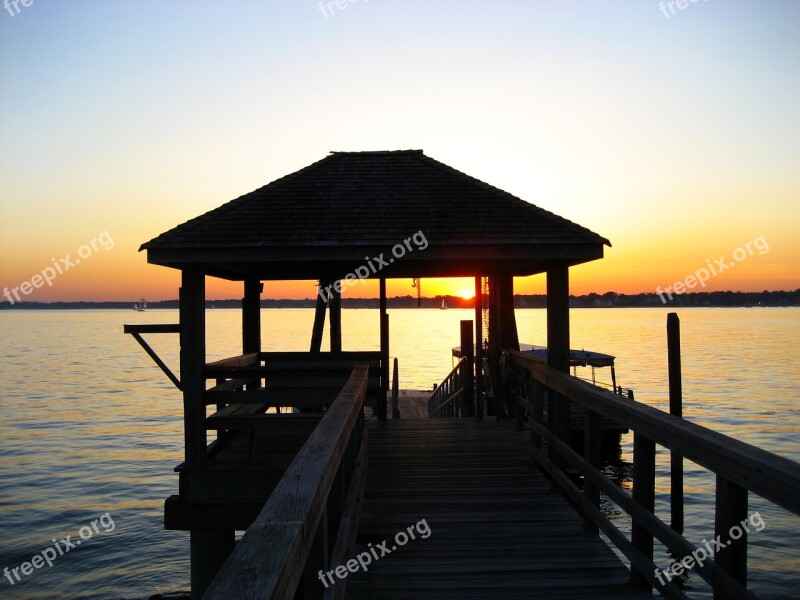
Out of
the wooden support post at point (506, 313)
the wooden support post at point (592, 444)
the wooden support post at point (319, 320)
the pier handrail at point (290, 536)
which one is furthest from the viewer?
the wooden support post at point (319, 320)

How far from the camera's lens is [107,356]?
7325 cm

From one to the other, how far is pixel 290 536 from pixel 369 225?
6465mm

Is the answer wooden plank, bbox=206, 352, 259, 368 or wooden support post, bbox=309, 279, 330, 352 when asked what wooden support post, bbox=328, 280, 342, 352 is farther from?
wooden plank, bbox=206, 352, 259, 368

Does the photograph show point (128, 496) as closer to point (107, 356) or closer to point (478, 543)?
point (478, 543)

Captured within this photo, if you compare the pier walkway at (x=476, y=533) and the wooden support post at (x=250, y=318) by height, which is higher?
the wooden support post at (x=250, y=318)

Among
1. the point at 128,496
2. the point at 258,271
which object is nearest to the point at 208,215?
the point at 258,271

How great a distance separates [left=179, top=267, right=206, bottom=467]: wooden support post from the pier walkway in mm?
2222

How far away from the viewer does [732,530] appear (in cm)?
271

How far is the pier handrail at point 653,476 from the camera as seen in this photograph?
255 cm

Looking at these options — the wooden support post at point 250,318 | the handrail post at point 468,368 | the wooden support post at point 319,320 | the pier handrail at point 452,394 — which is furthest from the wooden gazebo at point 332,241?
the pier handrail at point 452,394

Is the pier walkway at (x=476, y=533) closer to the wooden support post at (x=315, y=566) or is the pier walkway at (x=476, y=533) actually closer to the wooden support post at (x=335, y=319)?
the wooden support post at (x=315, y=566)

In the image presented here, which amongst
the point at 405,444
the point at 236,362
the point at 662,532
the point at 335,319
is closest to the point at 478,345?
the point at 335,319

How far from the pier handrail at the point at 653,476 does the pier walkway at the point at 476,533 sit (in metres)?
0.27

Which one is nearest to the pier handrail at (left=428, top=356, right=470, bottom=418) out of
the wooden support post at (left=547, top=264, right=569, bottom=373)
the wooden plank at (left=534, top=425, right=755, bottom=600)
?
the wooden support post at (left=547, top=264, right=569, bottom=373)
